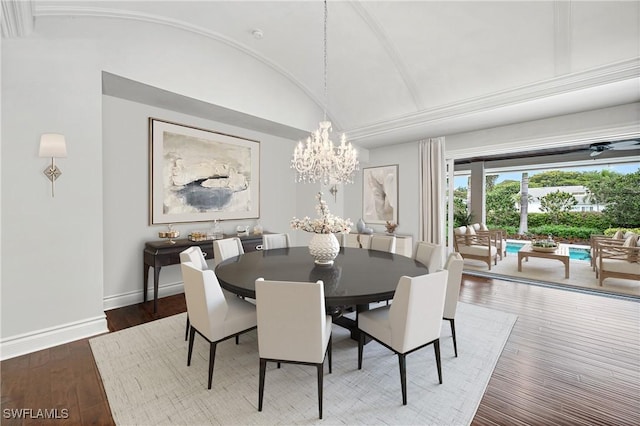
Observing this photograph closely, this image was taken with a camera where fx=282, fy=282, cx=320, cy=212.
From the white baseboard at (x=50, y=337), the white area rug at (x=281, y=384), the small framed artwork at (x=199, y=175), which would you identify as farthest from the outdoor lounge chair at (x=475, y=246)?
the white baseboard at (x=50, y=337)

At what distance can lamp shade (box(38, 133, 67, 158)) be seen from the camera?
8.23ft

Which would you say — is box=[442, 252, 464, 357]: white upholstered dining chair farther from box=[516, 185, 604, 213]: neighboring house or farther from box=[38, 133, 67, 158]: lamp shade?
box=[516, 185, 604, 213]: neighboring house

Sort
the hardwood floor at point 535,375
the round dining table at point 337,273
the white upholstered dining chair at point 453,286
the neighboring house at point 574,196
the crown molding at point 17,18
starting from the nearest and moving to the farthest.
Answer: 1. the hardwood floor at point 535,375
2. the round dining table at point 337,273
3. the crown molding at point 17,18
4. the white upholstered dining chair at point 453,286
5. the neighboring house at point 574,196

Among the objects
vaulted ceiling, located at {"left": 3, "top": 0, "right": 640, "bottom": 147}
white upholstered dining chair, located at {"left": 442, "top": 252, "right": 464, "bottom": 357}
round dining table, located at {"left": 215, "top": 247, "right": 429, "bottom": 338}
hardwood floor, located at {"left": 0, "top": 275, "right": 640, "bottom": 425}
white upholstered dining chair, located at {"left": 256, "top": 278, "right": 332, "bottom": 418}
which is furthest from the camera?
vaulted ceiling, located at {"left": 3, "top": 0, "right": 640, "bottom": 147}

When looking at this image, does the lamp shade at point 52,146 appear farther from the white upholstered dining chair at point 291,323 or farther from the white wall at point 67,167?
the white upholstered dining chair at point 291,323

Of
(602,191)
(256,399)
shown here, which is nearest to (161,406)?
(256,399)

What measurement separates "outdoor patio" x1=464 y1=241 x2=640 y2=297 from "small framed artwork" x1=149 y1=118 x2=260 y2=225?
4.58 metres

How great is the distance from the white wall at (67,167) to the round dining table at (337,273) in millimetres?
1495

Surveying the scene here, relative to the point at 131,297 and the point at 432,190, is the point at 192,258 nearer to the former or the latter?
the point at 131,297

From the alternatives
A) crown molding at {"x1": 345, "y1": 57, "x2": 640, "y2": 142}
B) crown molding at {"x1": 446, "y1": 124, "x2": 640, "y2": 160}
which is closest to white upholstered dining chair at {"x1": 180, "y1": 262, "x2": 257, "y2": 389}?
crown molding at {"x1": 345, "y1": 57, "x2": 640, "y2": 142}

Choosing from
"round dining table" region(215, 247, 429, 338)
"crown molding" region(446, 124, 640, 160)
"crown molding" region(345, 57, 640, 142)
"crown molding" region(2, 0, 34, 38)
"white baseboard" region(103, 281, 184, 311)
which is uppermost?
"crown molding" region(2, 0, 34, 38)

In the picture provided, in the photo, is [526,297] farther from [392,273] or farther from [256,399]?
[256,399]

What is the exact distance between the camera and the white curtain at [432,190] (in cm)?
513

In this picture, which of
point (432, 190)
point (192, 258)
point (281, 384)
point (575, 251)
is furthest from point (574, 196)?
point (192, 258)
